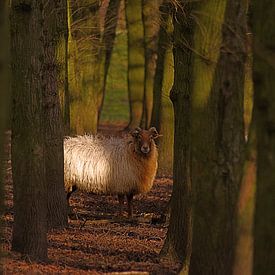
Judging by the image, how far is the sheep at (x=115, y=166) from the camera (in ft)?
68.4

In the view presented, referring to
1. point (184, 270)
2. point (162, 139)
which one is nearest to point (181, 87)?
point (184, 270)

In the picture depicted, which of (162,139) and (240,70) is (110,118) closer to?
(162,139)

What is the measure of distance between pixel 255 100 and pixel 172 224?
4.88 m

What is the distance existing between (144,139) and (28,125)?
327 inches

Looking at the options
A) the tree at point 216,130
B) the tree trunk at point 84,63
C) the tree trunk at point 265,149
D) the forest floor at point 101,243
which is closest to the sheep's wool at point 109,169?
the forest floor at point 101,243

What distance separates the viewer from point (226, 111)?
10.2m

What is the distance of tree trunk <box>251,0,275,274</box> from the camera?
887 centimetres

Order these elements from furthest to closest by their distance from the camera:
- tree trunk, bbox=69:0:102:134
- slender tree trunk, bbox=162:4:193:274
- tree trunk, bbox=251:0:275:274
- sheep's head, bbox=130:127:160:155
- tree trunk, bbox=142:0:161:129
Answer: tree trunk, bbox=142:0:161:129
tree trunk, bbox=69:0:102:134
sheep's head, bbox=130:127:160:155
slender tree trunk, bbox=162:4:193:274
tree trunk, bbox=251:0:275:274

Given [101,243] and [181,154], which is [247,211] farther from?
[101,243]

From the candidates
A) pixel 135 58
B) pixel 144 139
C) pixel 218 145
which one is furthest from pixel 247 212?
pixel 135 58

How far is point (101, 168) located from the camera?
2102 centimetres

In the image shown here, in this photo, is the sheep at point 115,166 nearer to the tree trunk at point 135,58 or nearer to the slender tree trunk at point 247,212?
the slender tree trunk at point 247,212

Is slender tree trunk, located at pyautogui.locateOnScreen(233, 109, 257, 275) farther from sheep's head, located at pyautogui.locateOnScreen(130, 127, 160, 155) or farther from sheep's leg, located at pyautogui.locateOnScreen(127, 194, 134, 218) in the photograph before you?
sheep's head, located at pyautogui.locateOnScreen(130, 127, 160, 155)

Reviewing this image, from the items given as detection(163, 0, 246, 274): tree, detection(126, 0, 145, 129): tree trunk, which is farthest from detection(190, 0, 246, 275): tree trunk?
detection(126, 0, 145, 129): tree trunk
